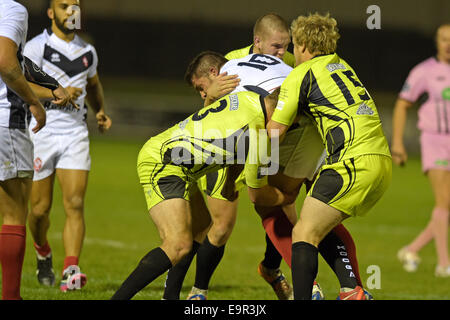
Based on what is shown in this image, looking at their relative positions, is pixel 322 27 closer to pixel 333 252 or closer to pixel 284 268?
pixel 333 252

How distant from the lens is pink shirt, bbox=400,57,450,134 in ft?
31.1

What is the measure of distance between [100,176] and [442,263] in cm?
1107

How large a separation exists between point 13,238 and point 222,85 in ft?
6.21

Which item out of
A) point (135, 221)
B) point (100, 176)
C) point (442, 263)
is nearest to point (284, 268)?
point (442, 263)

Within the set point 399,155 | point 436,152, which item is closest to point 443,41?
point 436,152

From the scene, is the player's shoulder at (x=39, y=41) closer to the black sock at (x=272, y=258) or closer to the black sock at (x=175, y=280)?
the black sock at (x=175, y=280)

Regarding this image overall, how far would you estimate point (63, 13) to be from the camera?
7.59 m

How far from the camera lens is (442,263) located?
9.32 meters

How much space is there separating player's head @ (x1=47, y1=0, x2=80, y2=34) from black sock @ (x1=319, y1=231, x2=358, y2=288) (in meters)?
3.31

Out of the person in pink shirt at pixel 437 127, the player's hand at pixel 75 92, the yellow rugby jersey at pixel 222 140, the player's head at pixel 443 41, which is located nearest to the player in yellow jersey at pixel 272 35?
the yellow rugby jersey at pixel 222 140

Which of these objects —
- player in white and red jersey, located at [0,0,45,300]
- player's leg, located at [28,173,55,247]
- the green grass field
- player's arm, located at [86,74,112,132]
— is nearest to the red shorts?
the green grass field

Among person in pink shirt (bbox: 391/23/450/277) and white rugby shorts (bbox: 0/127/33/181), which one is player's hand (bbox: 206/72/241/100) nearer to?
white rugby shorts (bbox: 0/127/33/181)

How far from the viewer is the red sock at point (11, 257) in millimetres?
5906

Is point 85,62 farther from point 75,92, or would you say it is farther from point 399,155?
point 399,155
